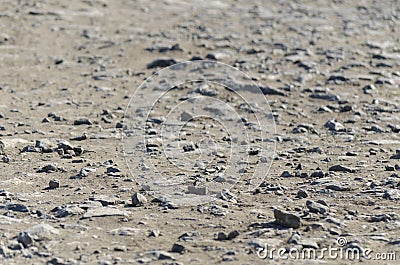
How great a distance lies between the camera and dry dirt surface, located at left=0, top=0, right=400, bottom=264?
5.48 m

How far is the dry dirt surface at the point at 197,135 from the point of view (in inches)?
216

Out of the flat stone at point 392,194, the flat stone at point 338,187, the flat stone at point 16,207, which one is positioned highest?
the flat stone at point 392,194

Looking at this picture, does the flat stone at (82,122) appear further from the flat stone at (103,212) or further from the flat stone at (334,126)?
the flat stone at (103,212)

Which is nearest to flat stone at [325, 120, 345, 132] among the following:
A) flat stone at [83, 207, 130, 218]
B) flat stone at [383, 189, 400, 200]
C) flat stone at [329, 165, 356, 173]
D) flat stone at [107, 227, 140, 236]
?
flat stone at [329, 165, 356, 173]

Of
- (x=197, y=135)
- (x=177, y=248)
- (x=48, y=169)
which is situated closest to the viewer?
(x=177, y=248)

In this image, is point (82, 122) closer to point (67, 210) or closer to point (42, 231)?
point (67, 210)

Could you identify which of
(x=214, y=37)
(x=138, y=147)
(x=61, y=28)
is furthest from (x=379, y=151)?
(x=61, y=28)

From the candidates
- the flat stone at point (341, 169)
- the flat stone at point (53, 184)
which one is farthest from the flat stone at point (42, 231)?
the flat stone at point (341, 169)

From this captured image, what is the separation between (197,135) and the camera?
28.0ft

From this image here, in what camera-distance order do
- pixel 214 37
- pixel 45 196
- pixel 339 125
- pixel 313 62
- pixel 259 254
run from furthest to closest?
pixel 214 37
pixel 313 62
pixel 339 125
pixel 45 196
pixel 259 254

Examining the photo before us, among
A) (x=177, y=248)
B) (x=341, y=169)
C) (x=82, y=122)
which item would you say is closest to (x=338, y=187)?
(x=341, y=169)

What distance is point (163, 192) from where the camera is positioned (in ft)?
21.3

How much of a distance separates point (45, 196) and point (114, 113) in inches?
120

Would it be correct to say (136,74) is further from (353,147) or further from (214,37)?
(353,147)
